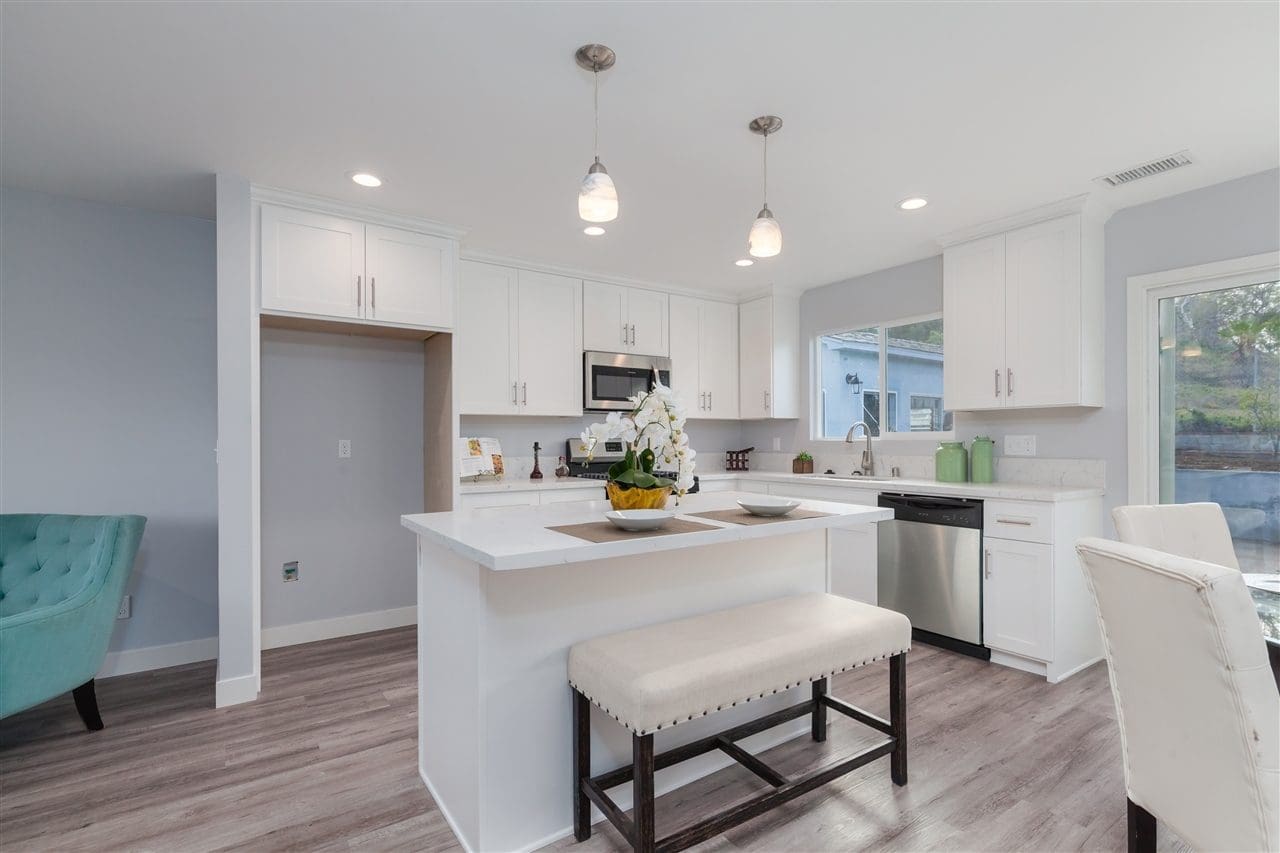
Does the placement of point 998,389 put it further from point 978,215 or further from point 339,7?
point 339,7

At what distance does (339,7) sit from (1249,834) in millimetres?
2844

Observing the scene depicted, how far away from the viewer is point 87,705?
2.52 m

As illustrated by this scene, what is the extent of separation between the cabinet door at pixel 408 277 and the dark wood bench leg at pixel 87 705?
1994mm

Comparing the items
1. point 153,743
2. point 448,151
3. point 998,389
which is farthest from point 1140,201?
point 153,743

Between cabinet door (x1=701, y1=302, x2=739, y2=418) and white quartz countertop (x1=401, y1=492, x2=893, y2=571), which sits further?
cabinet door (x1=701, y1=302, x2=739, y2=418)

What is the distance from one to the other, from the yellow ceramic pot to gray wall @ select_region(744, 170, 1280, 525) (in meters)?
2.71

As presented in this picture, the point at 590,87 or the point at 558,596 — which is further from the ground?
the point at 590,87

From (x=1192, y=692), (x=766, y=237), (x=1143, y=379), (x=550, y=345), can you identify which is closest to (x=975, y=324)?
(x=1143, y=379)

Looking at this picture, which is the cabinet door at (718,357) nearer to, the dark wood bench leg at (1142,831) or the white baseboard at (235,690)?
the white baseboard at (235,690)

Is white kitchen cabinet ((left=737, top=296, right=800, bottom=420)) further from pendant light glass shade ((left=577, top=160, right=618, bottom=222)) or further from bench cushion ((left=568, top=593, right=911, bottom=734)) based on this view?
pendant light glass shade ((left=577, top=160, right=618, bottom=222))

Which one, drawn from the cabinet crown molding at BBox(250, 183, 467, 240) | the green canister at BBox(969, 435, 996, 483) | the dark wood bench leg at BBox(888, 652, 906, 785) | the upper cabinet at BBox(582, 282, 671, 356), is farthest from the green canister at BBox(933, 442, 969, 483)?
the cabinet crown molding at BBox(250, 183, 467, 240)

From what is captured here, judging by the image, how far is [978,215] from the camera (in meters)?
3.34

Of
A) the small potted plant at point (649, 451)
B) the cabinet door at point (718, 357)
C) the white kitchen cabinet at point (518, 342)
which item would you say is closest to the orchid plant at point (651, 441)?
the small potted plant at point (649, 451)

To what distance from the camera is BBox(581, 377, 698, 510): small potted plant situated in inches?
79.8
